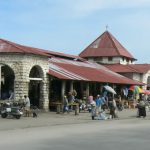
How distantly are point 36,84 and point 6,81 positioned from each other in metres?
2.71

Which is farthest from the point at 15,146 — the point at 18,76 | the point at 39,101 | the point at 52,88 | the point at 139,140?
the point at 52,88

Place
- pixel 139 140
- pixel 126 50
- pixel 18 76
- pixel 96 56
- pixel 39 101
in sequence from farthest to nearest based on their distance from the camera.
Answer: pixel 126 50 < pixel 96 56 < pixel 39 101 < pixel 18 76 < pixel 139 140

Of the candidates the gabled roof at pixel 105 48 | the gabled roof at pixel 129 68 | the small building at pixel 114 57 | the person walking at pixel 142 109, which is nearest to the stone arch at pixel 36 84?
the person walking at pixel 142 109

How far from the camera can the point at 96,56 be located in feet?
223

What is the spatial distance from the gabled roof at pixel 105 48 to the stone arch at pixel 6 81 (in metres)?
33.3

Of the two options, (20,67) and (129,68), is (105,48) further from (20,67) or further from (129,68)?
(20,67)

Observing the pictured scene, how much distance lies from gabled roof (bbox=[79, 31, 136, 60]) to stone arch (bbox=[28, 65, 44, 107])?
31255mm

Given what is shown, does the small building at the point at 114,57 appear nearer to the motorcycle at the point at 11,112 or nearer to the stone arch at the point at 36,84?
the stone arch at the point at 36,84

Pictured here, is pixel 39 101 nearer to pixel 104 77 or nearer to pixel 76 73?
pixel 76 73

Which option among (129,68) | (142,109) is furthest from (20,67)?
(129,68)

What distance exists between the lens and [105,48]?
69625 millimetres

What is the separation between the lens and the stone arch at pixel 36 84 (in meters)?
35.3

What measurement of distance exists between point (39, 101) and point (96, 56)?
33175 millimetres

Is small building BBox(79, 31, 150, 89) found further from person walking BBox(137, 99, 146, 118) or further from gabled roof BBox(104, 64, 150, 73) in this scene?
person walking BBox(137, 99, 146, 118)
